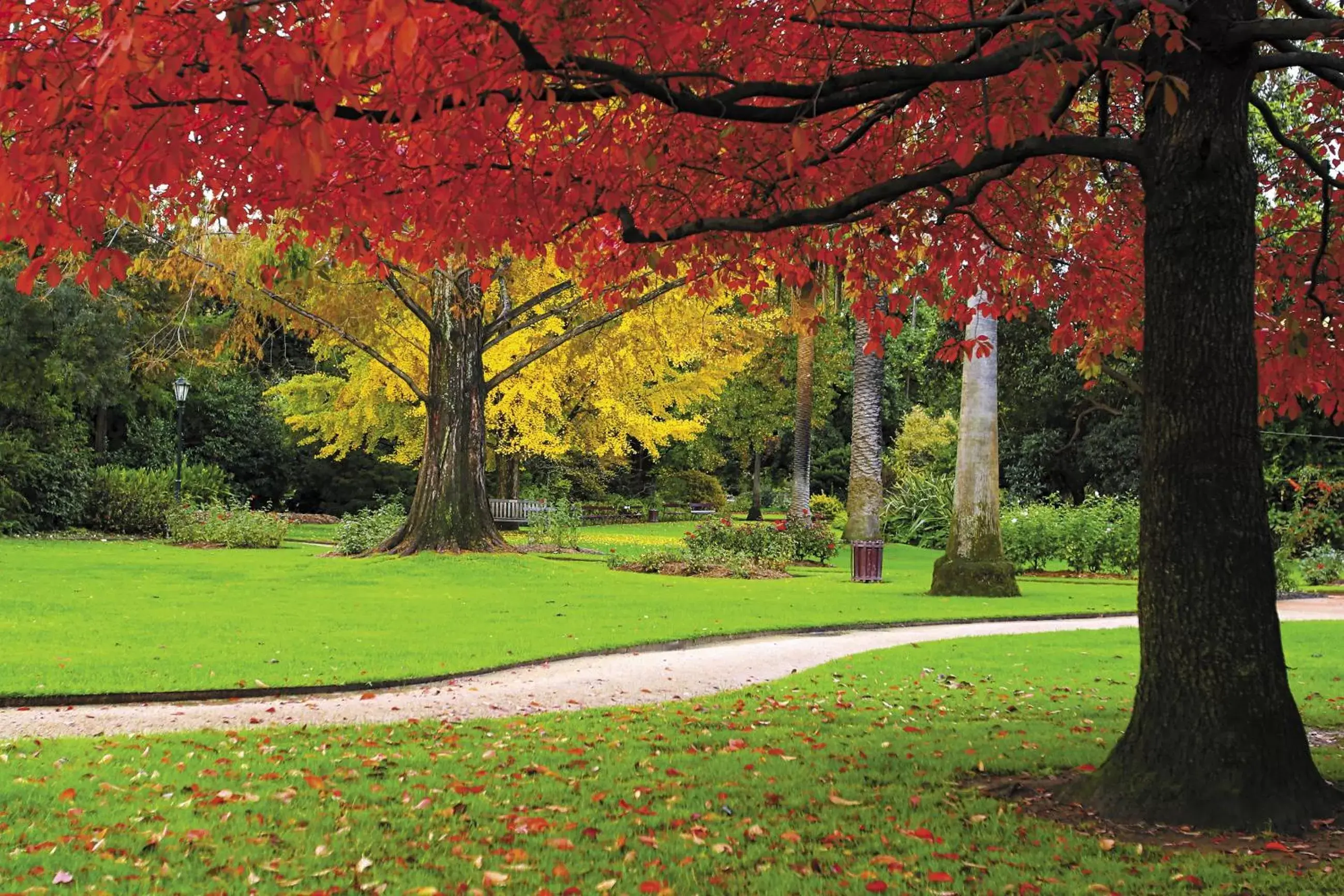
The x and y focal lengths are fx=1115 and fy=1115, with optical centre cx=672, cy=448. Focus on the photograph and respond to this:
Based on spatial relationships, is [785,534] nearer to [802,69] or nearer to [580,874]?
[802,69]

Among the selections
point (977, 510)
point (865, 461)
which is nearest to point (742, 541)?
point (865, 461)

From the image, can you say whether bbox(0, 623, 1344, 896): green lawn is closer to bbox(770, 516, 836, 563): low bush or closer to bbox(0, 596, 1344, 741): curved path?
bbox(0, 596, 1344, 741): curved path

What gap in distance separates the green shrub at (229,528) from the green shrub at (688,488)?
23551 millimetres

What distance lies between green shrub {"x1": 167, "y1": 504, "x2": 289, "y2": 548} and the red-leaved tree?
64.7 feet

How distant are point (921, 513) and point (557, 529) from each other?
1334cm

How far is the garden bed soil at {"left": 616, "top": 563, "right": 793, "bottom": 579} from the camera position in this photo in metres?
20.7

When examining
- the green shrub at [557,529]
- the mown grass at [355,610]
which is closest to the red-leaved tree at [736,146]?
the mown grass at [355,610]

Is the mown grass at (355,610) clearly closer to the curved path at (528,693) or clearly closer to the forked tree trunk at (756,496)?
the curved path at (528,693)

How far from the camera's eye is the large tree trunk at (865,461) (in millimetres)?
27016

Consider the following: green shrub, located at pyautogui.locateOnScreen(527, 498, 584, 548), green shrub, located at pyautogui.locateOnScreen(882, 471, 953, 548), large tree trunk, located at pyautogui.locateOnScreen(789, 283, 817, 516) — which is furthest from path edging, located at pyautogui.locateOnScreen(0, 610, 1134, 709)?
green shrub, located at pyautogui.locateOnScreen(882, 471, 953, 548)

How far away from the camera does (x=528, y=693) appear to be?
354 inches

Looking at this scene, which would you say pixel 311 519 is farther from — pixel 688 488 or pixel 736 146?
pixel 736 146

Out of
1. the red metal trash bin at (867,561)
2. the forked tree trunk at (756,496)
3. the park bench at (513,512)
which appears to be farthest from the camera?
the forked tree trunk at (756,496)

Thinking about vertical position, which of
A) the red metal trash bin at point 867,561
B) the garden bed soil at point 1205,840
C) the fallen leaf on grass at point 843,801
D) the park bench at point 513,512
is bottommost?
the fallen leaf on grass at point 843,801
